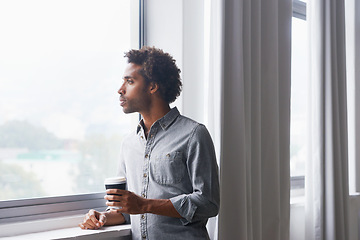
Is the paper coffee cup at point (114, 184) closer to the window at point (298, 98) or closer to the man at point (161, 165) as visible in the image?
the man at point (161, 165)

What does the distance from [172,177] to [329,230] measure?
151cm

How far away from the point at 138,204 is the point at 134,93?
434 mm

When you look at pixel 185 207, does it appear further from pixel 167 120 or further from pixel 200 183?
pixel 167 120

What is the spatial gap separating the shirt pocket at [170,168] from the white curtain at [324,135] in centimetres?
135

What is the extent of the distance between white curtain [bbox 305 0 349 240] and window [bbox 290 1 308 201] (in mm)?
350

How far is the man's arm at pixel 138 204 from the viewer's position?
4.39 ft

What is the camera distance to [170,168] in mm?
1494

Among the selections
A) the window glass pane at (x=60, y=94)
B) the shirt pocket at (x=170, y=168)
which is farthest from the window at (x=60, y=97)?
the shirt pocket at (x=170, y=168)

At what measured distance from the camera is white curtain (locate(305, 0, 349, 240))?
2.54 metres

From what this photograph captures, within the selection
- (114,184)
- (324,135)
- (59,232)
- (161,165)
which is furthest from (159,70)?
(324,135)

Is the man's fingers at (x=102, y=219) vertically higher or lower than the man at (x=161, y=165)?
lower

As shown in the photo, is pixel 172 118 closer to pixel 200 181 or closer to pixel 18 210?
pixel 200 181

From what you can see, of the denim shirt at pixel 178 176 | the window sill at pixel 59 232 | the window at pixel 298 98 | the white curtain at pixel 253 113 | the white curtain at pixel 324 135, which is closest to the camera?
the denim shirt at pixel 178 176

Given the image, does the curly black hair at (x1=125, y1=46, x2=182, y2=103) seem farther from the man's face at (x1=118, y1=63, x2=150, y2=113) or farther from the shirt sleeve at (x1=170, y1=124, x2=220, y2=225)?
the shirt sleeve at (x1=170, y1=124, x2=220, y2=225)
